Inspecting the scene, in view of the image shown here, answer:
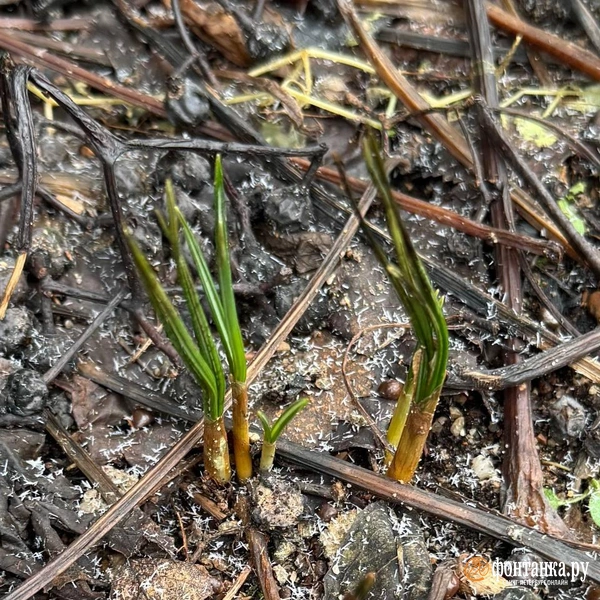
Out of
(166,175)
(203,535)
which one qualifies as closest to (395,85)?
(166,175)

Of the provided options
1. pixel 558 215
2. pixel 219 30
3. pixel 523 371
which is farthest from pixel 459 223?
pixel 219 30

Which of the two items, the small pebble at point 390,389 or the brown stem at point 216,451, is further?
the small pebble at point 390,389

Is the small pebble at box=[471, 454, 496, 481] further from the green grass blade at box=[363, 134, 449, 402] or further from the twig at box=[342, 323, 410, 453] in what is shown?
the green grass blade at box=[363, 134, 449, 402]

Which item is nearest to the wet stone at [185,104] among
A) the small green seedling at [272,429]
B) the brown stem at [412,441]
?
the small green seedling at [272,429]

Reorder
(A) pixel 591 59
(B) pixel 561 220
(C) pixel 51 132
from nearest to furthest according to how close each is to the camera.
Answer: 1. (B) pixel 561 220
2. (C) pixel 51 132
3. (A) pixel 591 59

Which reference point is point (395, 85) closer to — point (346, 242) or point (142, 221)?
point (346, 242)

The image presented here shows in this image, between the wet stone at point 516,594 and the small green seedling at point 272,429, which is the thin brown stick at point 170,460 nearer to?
the small green seedling at point 272,429

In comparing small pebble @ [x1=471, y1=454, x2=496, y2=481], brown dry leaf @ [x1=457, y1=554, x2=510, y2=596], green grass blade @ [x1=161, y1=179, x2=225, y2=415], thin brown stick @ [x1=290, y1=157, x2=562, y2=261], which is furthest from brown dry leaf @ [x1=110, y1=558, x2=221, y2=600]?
thin brown stick @ [x1=290, y1=157, x2=562, y2=261]
